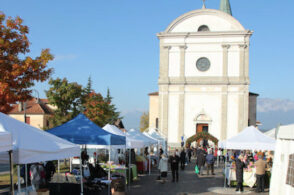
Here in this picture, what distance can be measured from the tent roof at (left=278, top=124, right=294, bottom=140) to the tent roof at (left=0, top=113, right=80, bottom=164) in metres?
4.82

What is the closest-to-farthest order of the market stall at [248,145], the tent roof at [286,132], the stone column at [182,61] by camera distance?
the tent roof at [286,132], the market stall at [248,145], the stone column at [182,61]

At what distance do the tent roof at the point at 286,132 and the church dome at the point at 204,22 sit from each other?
3549 cm

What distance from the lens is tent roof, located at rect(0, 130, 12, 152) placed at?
21.6ft

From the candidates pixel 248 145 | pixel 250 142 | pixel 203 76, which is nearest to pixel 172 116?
pixel 203 76

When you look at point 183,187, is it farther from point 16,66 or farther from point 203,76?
point 203,76

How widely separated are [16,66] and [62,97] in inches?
813

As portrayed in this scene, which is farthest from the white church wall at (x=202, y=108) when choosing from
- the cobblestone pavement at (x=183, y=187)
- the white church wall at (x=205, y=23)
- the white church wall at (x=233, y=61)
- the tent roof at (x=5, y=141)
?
the tent roof at (x=5, y=141)

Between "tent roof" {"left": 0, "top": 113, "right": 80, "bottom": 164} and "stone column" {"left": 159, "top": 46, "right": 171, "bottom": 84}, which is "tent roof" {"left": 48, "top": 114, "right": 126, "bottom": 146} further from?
"stone column" {"left": 159, "top": 46, "right": 171, "bottom": 84}

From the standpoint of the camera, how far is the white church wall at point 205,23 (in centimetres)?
4288

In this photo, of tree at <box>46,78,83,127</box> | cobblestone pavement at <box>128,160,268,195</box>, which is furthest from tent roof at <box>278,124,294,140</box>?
tree at <box>46,78,83,127</box>

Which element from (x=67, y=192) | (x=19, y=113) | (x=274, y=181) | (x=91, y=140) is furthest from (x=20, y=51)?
(x=19, y=113)

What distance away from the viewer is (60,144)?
8.83 meters

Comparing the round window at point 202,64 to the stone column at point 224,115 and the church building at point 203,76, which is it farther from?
the stone column at point 224,115

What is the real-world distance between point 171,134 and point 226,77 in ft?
28.5
